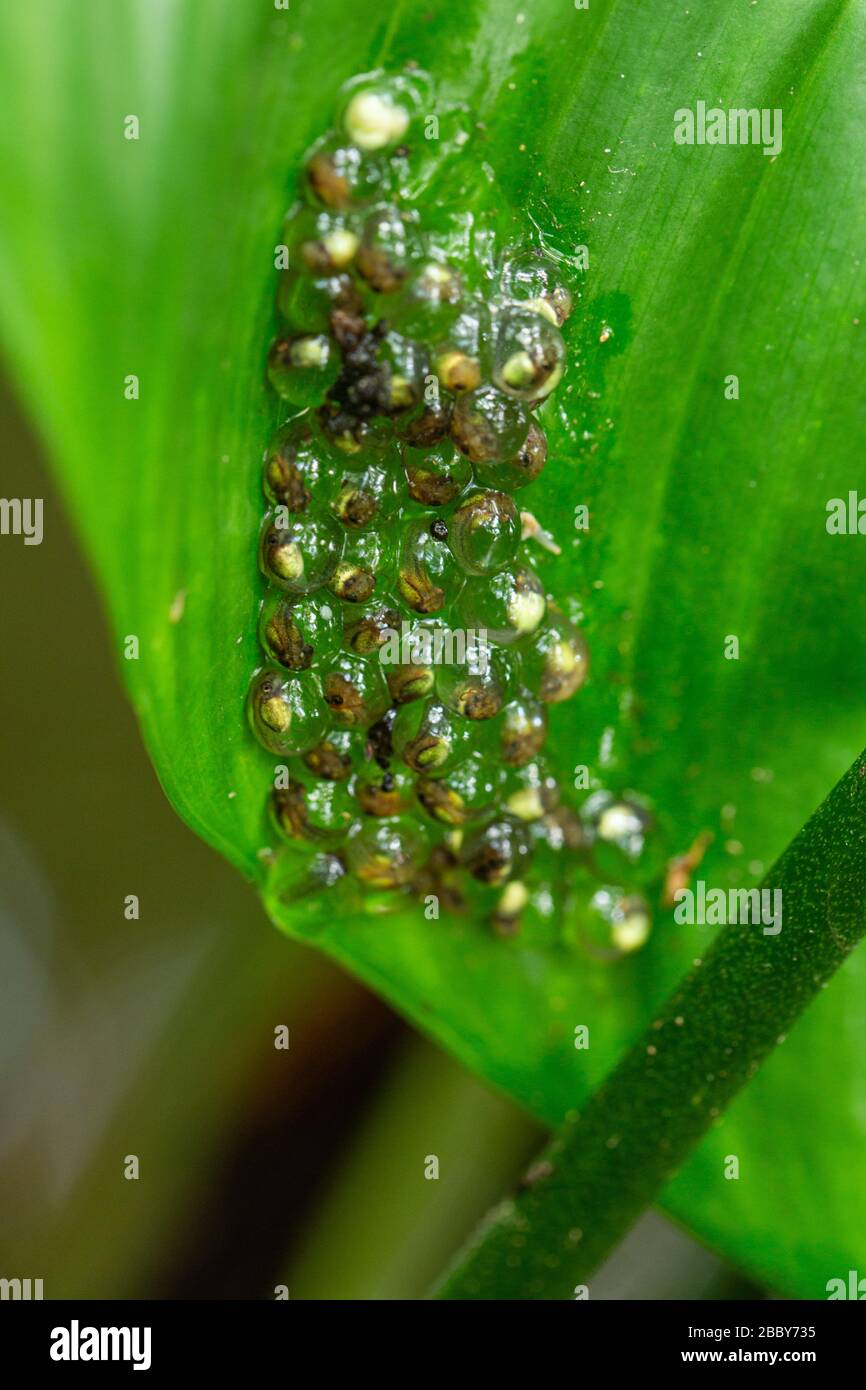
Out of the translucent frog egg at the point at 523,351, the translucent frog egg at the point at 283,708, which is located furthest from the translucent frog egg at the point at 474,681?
the translucent frog egg at the point at 523,351

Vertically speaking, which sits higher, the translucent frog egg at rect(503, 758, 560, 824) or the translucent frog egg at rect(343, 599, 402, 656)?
the translucent frog egg at rect(343, 599, 402, 656)

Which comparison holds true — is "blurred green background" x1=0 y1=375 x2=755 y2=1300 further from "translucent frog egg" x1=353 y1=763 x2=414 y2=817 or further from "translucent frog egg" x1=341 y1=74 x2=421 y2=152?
"translucent frog egg" x1=341 y1=74 x2=421 y2=152

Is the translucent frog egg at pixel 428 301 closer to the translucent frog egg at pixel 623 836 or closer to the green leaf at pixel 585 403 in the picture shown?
the green leaf at pixel 585 403

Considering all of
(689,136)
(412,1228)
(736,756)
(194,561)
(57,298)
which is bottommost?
(412,1228)

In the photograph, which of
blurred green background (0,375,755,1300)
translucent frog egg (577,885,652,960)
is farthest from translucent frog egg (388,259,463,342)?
blurred green background (0,375,755,1300)

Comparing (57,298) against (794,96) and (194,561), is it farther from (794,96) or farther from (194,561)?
(794,96)

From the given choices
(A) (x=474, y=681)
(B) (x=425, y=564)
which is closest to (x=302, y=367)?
(B) (x=425, y=564)

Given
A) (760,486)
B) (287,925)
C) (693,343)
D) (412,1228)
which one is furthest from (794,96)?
(412,1228)
